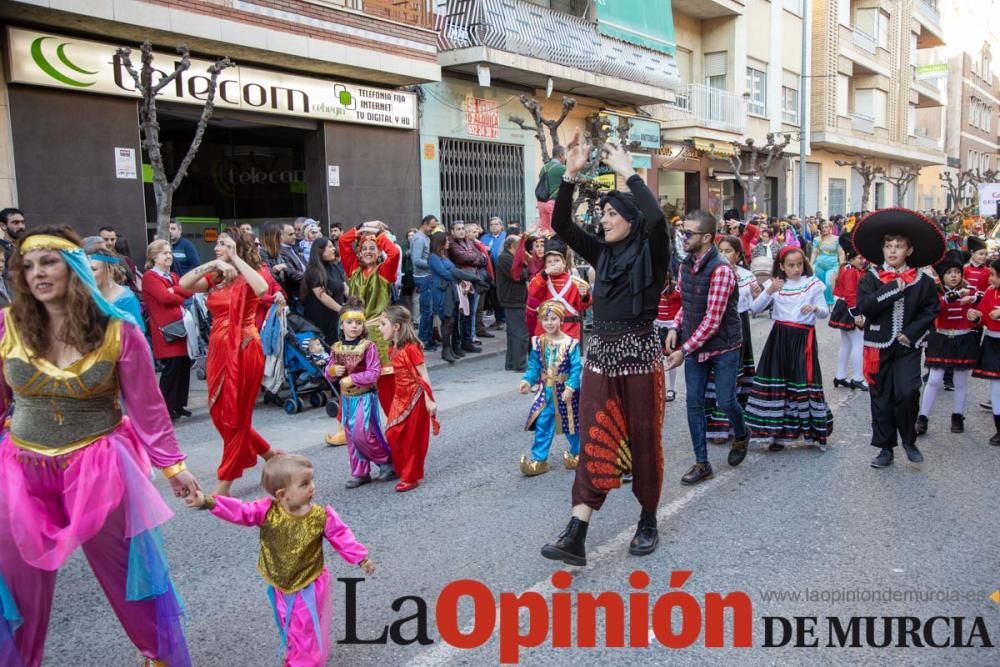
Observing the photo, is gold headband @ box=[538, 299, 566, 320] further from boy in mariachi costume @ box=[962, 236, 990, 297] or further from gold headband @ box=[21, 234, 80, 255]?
boy in mariachi costume @ box=[962, 236, 990, 297]

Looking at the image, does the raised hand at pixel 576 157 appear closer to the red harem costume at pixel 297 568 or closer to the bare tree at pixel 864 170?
the red harem costume at pixel 297 568

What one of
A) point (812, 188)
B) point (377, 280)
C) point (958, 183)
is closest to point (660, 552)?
point (377, 280)

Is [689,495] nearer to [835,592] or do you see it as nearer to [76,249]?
[835,592]

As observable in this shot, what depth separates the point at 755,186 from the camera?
25734mm

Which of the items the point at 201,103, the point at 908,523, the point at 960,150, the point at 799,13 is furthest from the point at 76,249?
the point at 960,150

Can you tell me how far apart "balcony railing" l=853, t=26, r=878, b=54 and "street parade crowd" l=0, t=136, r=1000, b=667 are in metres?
29.8

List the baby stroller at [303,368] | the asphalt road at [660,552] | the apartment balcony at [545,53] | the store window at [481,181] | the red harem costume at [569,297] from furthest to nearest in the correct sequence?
the store window at [481,181] → the apartment balcony at [545,53] → the baby stroller at [303,368] → the red harem costume at [569,297] → the asphalt road at [660,552]

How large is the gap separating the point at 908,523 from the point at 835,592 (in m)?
1.26

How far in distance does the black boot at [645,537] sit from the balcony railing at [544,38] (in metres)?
Answer: 14.0

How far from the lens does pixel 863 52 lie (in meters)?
36.0

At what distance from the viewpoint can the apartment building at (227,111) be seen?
10.7 metres

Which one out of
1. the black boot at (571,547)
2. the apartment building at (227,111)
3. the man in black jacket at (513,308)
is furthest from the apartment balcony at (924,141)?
the black boot at (571,547)

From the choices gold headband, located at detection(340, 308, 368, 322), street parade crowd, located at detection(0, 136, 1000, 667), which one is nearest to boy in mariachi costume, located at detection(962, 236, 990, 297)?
street parade crowd, located at detection(0, 136, 1000, 667)

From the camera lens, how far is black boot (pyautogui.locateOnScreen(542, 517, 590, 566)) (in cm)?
437
